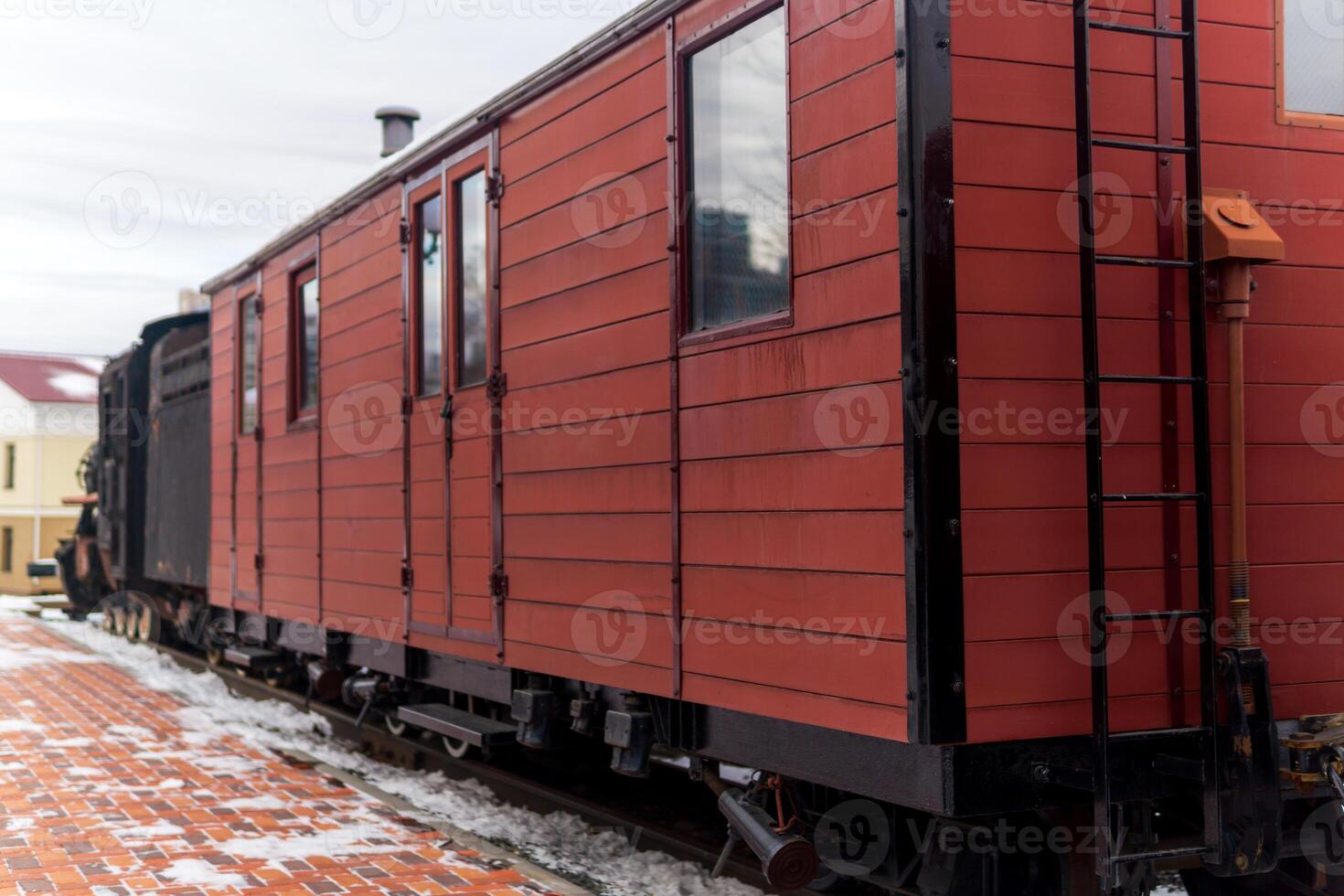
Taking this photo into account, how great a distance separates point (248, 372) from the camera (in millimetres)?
9664

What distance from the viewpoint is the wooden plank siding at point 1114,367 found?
3445 millimetres

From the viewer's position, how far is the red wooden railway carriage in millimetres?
3412

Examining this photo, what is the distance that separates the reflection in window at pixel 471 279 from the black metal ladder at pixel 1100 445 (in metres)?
3.20

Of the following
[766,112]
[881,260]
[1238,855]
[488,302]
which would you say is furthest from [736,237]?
[1238,855]

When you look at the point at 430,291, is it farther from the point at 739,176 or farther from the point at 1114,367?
the point at 1114,367

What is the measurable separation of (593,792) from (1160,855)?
378 centimetres

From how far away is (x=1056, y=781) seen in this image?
3.44 meters

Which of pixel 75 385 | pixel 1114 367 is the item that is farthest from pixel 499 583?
pixel 75 385

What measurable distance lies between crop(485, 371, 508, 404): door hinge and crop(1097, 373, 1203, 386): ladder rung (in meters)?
2.91

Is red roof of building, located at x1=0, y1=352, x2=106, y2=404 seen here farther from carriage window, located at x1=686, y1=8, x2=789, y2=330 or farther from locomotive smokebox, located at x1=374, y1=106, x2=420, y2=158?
carriage window, located at x1=686, y1=8, x2=789, y2=330

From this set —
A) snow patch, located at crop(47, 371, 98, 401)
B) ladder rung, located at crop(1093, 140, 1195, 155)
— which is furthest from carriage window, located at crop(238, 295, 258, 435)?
snow patch, located at crop(47, 371, 98, 401)

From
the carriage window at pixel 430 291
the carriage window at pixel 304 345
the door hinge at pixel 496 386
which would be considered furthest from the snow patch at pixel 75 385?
the door hinge at pixel 496 386

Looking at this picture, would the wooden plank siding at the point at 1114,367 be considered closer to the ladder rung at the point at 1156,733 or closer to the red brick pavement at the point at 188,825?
the ladder rung at the point at 1156,733

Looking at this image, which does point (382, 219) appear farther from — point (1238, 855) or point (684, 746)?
point (1238, 855)
